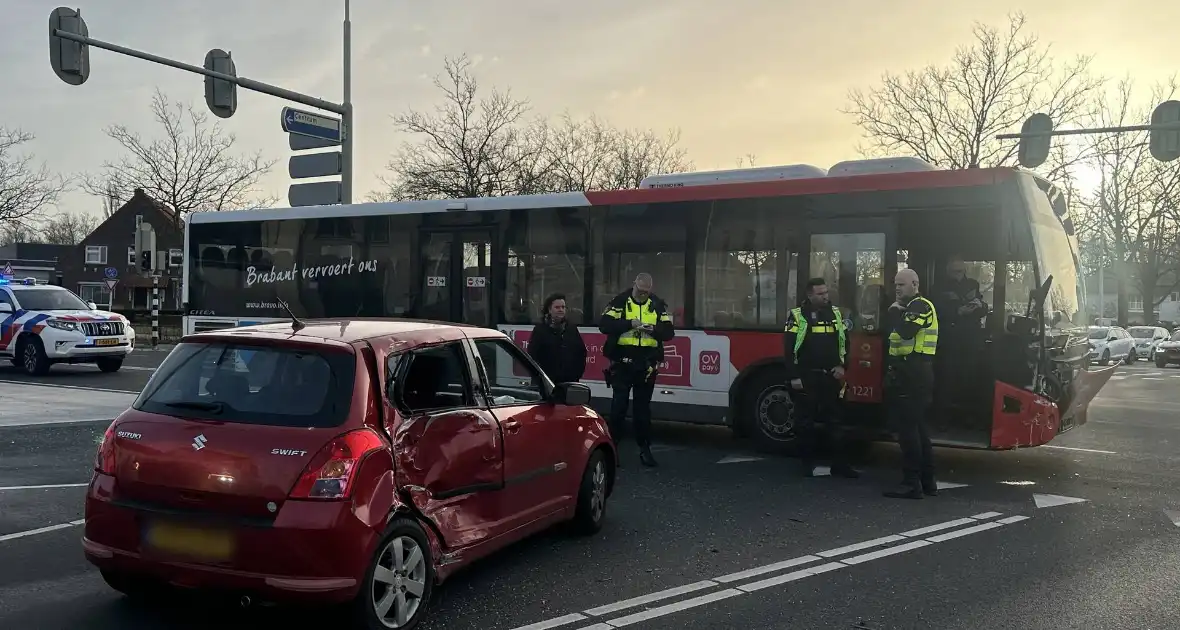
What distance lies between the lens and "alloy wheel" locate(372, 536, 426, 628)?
4.32 meters

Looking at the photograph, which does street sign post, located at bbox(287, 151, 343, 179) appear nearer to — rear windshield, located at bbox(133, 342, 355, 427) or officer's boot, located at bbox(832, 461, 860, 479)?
officer's boot, located at bbox(832, 461, 860, 479)

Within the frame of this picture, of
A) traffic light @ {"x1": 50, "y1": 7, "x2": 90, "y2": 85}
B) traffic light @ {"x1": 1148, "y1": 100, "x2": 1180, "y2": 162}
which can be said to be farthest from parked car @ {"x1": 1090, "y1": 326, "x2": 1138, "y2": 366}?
traffic light @ {"x1": 50, "y1": 7, "x2": 90, "y2": 85}

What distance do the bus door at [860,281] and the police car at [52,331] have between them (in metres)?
14.9

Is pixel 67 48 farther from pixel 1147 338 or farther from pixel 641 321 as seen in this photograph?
pixel 1147 338

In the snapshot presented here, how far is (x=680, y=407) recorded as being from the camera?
1062 centimetres

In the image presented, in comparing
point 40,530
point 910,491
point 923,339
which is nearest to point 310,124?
point 40,530

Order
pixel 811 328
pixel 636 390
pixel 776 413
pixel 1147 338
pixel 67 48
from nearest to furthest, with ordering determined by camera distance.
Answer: pixel 811 328 < pixel 636 390 < pixel 776 413 < pixel 67 48 < pixel 1147 338

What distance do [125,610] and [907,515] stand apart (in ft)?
17.7

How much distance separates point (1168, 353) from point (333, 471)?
37.0 meters

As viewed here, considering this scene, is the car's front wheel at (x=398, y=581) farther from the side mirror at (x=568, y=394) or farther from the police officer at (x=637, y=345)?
the police officer at (x=637, y=345)

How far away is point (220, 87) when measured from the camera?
15.5 m

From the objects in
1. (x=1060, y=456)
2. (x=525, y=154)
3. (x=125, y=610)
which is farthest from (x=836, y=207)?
(x=525, y=154)

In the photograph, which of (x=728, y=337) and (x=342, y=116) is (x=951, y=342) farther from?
(x=342, y=116)

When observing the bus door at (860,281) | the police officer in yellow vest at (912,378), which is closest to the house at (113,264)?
the bus door at (860,281)
